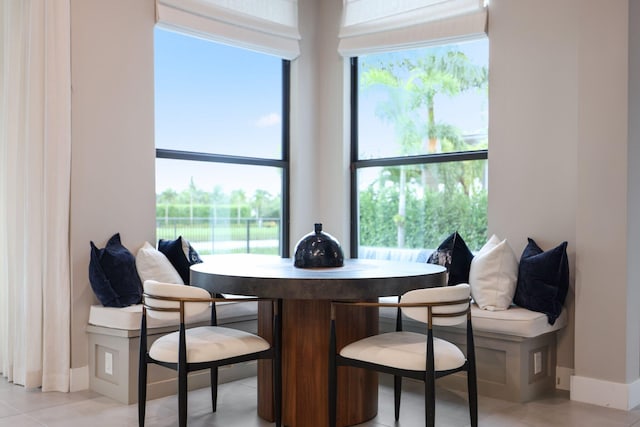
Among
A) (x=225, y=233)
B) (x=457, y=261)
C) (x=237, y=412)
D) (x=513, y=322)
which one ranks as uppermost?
(x=225, y=233)

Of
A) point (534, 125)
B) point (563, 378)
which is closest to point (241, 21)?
point (534, 125)

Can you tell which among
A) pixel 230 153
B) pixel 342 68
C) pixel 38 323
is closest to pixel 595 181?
pixel 342 68

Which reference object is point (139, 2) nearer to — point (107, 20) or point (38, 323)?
point (107, 20)

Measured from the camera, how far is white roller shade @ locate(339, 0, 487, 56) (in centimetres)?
439

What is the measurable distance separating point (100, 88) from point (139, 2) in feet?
2.36

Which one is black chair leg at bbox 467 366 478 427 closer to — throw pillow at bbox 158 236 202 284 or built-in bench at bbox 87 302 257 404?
built-in bench at bbox 87 302 257 404

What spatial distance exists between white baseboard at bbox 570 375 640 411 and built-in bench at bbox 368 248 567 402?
0.69 feet

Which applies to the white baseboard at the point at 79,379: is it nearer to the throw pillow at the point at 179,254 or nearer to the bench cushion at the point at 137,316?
the bench cushion at the point at 137,316

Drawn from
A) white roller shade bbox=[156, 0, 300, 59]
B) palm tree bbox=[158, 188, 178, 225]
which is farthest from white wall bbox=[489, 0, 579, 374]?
palm tree bbox=[158, 188, 178, 225]

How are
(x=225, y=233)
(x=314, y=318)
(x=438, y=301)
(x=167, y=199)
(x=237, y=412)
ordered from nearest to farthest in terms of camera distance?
(x=438, y=301)
(x=314, y=318)
(x=237, y=412)
(x=167, y=199)
(x=225, y=233)

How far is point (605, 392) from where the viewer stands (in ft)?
11.4

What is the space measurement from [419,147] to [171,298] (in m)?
2.84

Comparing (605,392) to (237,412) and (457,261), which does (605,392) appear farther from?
(237,412)

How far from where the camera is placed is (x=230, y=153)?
5020 millimetres
